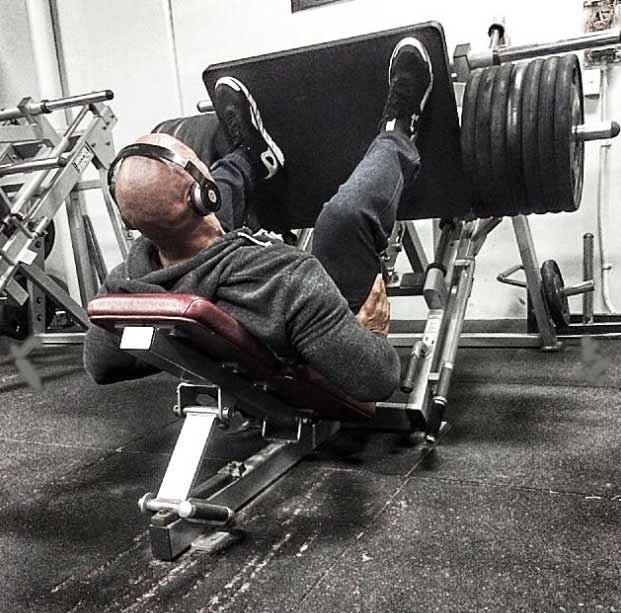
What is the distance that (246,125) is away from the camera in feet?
5.59

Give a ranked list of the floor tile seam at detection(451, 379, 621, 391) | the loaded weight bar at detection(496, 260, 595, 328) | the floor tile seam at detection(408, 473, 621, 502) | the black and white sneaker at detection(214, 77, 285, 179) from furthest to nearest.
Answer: the loaded weight bar at detection(496, 260, 595, 328), the floor tile seam at detection(451, 379, 621, 391), the black and white sneaker at detection(214, 77, 285, 179), the floor tile seam at detection(408, 473, 621, 502)

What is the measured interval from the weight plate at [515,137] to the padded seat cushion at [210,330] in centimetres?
67

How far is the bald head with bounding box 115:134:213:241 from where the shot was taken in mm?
1079

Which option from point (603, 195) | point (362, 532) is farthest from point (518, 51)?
point (603, 195)

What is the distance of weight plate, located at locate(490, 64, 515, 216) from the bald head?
762 mm

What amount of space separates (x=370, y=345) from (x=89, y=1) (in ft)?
10.3

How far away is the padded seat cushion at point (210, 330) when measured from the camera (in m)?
1.07

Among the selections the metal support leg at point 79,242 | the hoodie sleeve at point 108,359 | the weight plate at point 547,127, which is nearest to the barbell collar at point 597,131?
the weight plate at point 547,127

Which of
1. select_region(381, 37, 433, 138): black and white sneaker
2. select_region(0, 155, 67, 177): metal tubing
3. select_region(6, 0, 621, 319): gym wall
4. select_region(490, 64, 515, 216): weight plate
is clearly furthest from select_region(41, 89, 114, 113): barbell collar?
select_region(490, 64, 515, 216): weight plate

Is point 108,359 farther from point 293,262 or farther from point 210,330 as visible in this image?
point 293,262

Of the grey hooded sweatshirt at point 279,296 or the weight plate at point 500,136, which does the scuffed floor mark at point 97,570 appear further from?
the weight plate at point 500,136

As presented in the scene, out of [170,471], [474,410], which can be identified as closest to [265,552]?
[170,471]

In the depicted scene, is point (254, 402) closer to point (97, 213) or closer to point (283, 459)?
point (283, 459)

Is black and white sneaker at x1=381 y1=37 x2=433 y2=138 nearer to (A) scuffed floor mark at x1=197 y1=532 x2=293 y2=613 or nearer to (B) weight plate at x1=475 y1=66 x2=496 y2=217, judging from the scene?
(B) weight plate at x1=475 y1=66 x2=496 y2=217
